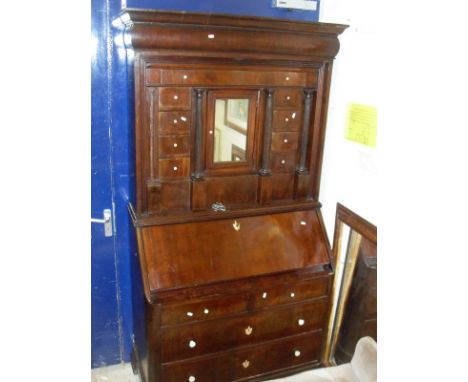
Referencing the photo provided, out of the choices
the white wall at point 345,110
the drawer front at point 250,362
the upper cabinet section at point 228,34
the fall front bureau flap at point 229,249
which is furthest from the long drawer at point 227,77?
the drawer front at point 250,362

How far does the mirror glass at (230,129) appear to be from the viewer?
2.29 metres

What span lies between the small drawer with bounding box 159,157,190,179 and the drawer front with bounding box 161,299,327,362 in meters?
0.81

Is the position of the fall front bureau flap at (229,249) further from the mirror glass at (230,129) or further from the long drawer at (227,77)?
the long drawer at (227,77)

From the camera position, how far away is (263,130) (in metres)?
2.39

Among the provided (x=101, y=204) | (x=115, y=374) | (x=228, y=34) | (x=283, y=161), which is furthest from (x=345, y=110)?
(x=115, y=374)

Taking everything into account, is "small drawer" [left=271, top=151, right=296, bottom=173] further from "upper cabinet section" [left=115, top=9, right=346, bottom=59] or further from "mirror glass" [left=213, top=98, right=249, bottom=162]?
"upper cabinet section" [left=115, top=9, right=346, bottom=59]

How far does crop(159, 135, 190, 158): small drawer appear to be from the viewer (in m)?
2.19

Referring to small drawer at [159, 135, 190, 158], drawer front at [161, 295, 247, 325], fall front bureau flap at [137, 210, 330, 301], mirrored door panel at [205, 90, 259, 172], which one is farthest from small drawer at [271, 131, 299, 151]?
drawer front at [161, 295, 247, 325]
